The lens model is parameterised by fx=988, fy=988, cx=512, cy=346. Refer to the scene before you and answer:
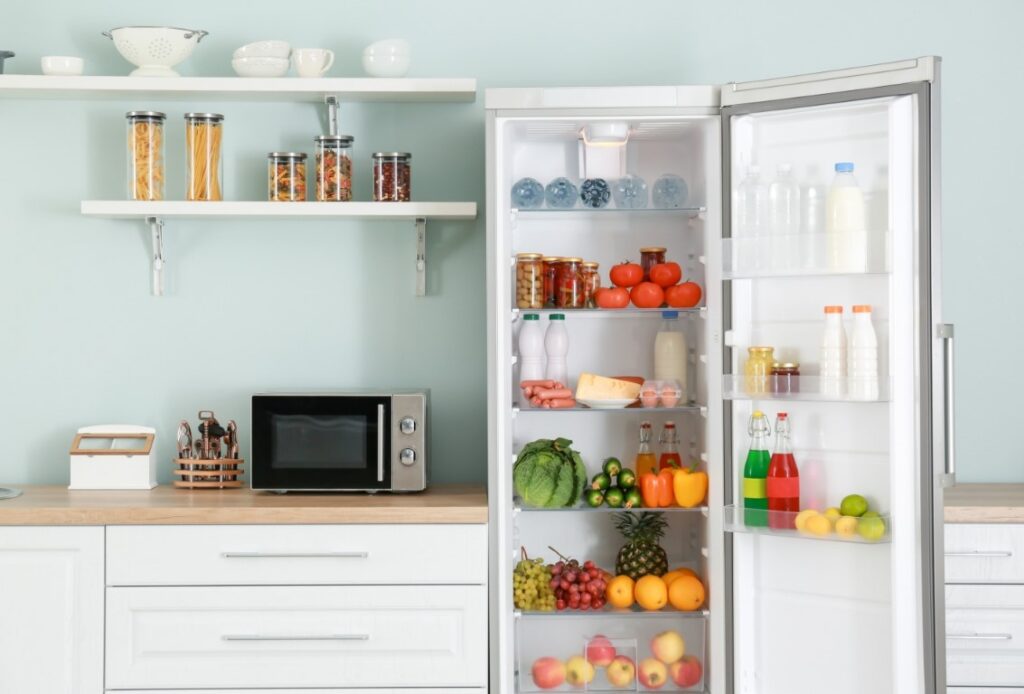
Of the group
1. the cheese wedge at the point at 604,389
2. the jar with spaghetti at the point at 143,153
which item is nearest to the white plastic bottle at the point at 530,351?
the cheese wedge at the point at 604,389

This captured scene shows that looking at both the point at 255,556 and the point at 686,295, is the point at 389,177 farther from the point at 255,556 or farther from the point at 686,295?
the point at 255,556

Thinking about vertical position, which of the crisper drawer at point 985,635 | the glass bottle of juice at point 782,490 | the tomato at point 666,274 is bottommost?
the crisper drawer at point 985,635

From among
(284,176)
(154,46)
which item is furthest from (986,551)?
(154,46)

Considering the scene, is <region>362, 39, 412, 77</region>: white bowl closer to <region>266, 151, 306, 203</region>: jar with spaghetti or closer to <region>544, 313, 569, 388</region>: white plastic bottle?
<region>266, 151, 306, 203</region>: jar with spaghetti

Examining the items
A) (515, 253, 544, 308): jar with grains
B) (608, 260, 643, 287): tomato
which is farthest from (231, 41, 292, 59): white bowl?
(608, 260, 643, 287): tomato

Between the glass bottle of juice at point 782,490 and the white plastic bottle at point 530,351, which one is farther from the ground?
the white plastic bottle at point 530,351

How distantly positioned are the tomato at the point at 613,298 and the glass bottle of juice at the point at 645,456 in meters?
0.39

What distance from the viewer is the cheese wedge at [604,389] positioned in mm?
2836

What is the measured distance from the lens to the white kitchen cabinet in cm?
268

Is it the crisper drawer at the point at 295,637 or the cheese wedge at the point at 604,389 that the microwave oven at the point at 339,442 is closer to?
the crisper drawer at the point at 295,637

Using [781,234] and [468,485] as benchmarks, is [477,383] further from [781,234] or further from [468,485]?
[781,234]

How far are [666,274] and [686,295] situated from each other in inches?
3.6

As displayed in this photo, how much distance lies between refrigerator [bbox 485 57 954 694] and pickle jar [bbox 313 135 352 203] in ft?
1.72

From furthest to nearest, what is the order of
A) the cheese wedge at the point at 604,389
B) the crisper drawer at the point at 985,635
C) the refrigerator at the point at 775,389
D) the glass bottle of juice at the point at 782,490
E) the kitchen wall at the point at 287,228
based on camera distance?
the kitchen wall at the point at 287,228
the cheese wedge at the point at 604,389
the crisper drawer at the point at 985,635
the glass bottle of juice at the point at 782,490
the refrigerator at the point at 775,389
